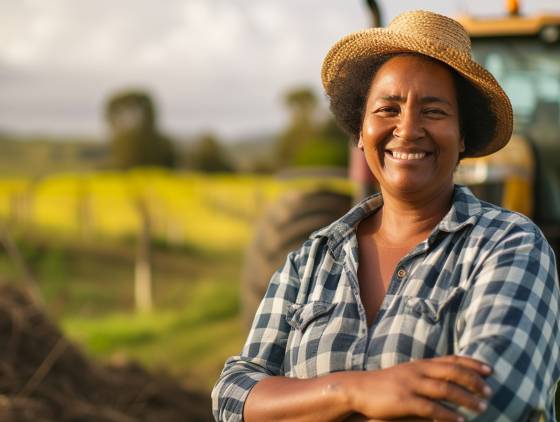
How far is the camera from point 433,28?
1.97 metres

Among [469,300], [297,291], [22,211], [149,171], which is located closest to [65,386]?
[297,291]

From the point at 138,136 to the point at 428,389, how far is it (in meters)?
18.4

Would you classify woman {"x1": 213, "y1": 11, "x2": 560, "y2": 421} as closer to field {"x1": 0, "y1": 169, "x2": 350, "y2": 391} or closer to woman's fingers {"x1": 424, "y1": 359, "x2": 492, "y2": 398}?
woman's fingers {"x1": 424, "y1": 359, "x2": 492, "y2": 398}

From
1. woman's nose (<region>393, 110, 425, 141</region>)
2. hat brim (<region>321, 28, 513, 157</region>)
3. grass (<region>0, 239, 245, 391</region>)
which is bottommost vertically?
grass (<region>0, 239, 245, 391</region>)

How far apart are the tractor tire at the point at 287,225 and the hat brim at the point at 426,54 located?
122 inches

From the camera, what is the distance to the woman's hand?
1620 millimetres

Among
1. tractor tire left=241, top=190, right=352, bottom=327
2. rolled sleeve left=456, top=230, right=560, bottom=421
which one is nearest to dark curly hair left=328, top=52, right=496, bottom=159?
rolled sleeve left=456, top=230, right=560, bottom=421

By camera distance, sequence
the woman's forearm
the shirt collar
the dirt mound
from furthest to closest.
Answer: the dirt mound, the shirt collar, the woman's forearm

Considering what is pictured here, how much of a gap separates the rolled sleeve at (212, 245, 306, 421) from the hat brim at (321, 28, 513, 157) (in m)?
0.50

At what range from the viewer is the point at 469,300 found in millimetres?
1767

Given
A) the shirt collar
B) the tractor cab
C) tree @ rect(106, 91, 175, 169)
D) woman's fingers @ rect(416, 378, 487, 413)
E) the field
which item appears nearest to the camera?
woman's fingers @ rect(416, 378, 487, 413)

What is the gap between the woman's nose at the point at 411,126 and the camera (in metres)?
1.93

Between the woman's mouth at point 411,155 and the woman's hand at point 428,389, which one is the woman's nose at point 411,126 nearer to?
the woman's mouth at point 411,155

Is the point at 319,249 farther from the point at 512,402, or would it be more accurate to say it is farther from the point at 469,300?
the point at 512,402
